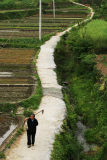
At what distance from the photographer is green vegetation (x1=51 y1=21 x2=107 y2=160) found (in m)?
7.80

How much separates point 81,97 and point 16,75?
127 inches

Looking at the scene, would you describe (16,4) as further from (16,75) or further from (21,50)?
(16,75)

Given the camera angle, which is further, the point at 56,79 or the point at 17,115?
the point at 56,79

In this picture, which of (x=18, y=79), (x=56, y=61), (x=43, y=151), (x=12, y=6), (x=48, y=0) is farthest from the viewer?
(x=48, y=0)

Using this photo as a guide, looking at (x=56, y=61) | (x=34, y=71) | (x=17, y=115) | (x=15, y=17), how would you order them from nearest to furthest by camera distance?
1. (x=17, y=115)
2. (x=34, y=71)
3. (x=56, y=61)
4. (x=15, y=17)

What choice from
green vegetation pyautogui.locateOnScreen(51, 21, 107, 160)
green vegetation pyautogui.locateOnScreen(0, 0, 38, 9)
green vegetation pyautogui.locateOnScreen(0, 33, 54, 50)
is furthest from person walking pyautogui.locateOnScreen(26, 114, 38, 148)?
green vegetation pyautogui.locateOnScreen(0, 0, 38, 9)

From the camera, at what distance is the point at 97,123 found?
9.52 m

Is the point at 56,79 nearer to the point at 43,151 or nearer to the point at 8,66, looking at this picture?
the point at 8,66

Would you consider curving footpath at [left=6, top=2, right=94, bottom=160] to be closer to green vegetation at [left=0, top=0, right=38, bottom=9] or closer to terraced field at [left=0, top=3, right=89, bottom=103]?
terraced field at [left=0, top=3, right=89, bottom=103]

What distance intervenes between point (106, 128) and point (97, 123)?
84 centimetres

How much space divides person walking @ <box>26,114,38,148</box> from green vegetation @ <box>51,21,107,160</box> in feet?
1.78

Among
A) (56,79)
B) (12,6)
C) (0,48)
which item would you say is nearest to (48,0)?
(12,6)

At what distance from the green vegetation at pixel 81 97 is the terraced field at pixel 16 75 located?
4.19ft

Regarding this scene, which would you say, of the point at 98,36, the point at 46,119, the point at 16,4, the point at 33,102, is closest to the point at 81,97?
the point at 33,102
